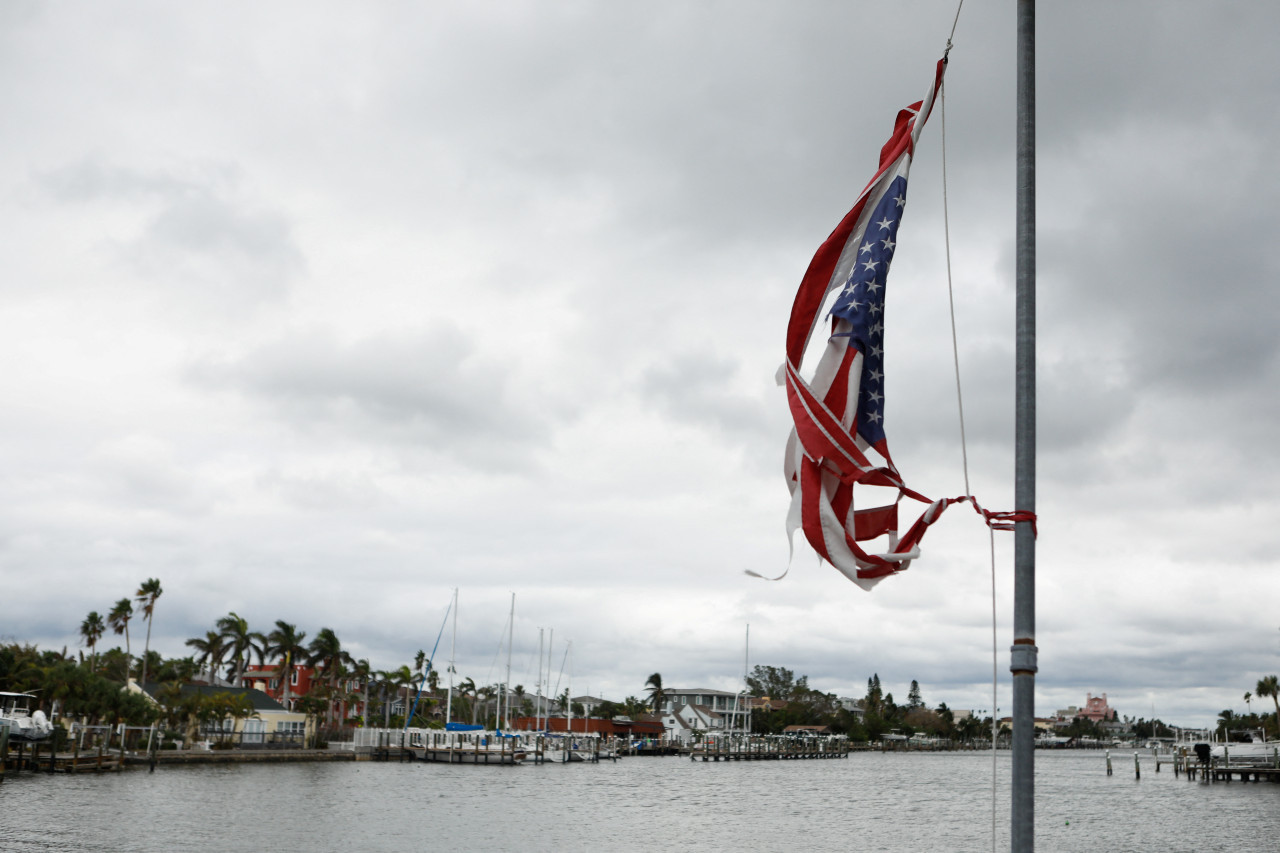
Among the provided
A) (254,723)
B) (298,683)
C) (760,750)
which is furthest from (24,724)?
(760,750)

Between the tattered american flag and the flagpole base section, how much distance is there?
1636mm

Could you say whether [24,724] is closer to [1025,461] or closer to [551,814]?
[551,814]

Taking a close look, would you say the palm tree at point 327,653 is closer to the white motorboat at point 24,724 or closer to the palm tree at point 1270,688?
the white motorboat at point 24,724

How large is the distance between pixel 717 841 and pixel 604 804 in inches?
845

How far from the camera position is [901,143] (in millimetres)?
9703

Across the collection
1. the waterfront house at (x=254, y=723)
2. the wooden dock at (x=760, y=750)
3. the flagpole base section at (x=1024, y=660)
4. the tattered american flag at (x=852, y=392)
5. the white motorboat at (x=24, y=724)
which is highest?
the tattered american flag at (x=852, y=392)

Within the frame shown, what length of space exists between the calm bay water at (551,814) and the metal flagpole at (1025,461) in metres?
42.5

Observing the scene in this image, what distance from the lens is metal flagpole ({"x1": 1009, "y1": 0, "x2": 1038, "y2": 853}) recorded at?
22.3 feet

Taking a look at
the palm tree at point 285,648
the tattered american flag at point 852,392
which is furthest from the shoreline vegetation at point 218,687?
the tattered american flag at point 852,392

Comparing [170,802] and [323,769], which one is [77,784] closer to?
[170,802]

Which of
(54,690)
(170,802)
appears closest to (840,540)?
(170,802)

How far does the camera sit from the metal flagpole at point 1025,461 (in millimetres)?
6809

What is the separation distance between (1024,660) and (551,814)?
205 feet

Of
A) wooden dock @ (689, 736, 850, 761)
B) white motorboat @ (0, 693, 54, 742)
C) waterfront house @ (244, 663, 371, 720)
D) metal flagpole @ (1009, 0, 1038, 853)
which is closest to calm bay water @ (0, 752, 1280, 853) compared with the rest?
white motorboat @ (0, 693, 54, 742)
